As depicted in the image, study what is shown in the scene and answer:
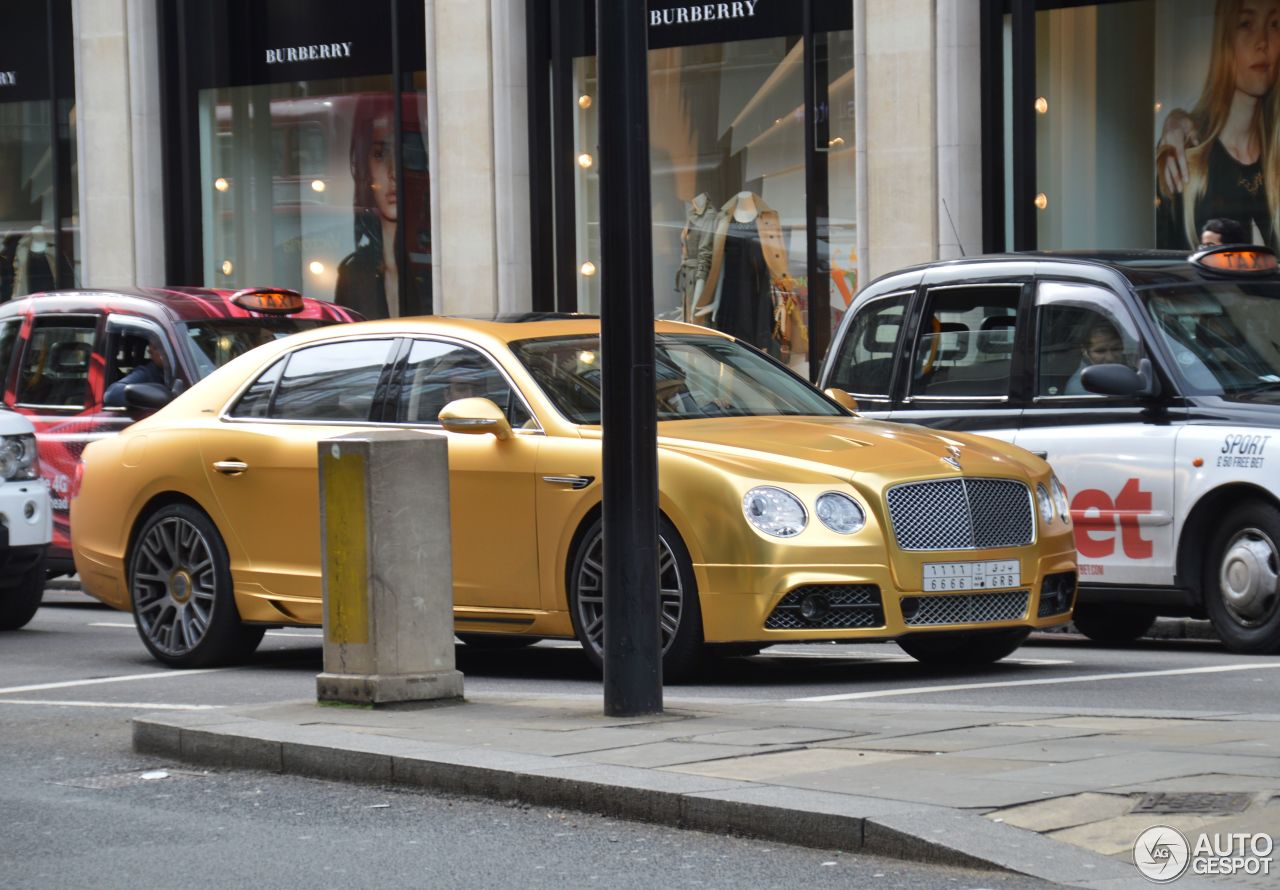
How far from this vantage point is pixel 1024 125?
65.8 feet

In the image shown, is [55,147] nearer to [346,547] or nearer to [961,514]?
[346,547]

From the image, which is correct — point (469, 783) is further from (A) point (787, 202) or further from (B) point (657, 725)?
(A) point (787, 202)

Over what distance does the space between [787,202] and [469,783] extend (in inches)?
607

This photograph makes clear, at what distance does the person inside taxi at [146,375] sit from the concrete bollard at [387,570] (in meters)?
5.90

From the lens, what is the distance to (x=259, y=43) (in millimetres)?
27109

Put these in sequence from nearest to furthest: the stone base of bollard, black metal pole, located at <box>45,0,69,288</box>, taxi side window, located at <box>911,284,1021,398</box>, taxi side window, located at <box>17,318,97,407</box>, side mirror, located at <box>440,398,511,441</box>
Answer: the stone base of bollard, side mirror, located at <box>440,398,511,441</box>, taxi side window, located at <box>911,284,1021,398</box>, taxi side window, located at <box>17,318,97,407</box>, black metal pole, located at <box>45,0,69,288</box>

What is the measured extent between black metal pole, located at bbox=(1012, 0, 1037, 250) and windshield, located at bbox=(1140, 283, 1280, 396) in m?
8.37

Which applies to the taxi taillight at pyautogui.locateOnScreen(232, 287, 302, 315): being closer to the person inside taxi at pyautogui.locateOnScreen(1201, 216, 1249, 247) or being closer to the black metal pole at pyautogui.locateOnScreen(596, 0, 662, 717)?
the person inside taxi at pyautogui.locateOnScreen(1201, 216, 1249, 247)

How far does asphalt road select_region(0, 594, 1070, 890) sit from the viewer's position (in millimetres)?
5883

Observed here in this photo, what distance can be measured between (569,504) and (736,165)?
1301 cm

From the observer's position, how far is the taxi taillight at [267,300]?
14.7 meters

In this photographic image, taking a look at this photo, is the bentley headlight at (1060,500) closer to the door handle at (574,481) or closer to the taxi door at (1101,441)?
the taxi door at (1101,441)

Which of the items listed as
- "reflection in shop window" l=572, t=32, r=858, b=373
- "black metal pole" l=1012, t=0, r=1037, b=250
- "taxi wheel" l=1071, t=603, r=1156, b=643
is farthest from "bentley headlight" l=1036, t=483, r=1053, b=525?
"reflection in shop window" l=572, t=32, r=858, b=373

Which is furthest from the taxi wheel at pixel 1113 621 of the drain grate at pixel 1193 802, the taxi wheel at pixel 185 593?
the drain grate at pixel 1193 802
